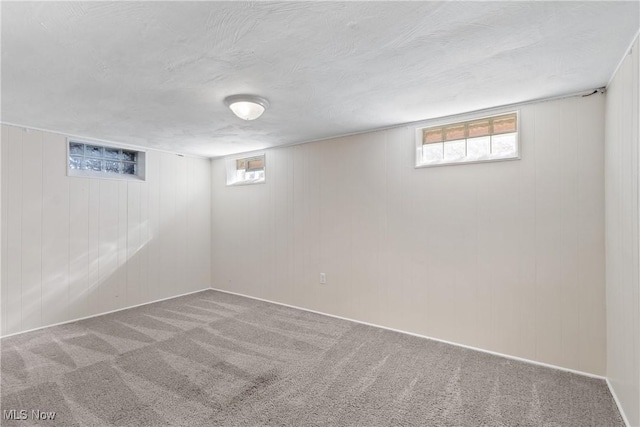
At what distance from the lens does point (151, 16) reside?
1.57m

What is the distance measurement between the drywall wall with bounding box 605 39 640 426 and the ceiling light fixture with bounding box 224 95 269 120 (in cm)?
247

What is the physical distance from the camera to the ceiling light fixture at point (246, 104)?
2635 mm

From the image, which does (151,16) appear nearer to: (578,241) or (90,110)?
(90,110)

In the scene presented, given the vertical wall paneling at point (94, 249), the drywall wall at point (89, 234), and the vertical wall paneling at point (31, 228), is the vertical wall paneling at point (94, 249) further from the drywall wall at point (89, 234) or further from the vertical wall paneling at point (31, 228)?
the vertical wall paneling at point (31, 228)

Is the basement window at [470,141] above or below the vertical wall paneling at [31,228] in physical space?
above

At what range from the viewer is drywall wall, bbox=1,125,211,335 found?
11.4 feet

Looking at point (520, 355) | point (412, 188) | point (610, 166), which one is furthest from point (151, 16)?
point (520, 355)

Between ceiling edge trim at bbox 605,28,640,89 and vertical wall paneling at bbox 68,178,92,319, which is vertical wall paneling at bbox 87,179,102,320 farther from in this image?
ceiling edge trim at bbox 605,28,640,89

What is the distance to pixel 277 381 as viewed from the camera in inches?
97.1

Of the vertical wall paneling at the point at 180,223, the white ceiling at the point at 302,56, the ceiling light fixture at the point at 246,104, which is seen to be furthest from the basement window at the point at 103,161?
the ceiling light fixture at the point at 246,104

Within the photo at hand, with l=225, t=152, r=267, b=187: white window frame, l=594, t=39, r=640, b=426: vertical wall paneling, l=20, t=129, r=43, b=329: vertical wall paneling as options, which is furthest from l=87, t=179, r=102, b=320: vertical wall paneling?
l=594, t=39, r=640, b=426: vertical wall paneling

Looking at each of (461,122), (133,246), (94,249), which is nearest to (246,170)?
(133,246)

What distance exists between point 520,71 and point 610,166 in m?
0.99

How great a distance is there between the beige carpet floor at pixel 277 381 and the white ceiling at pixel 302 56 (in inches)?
90.4
